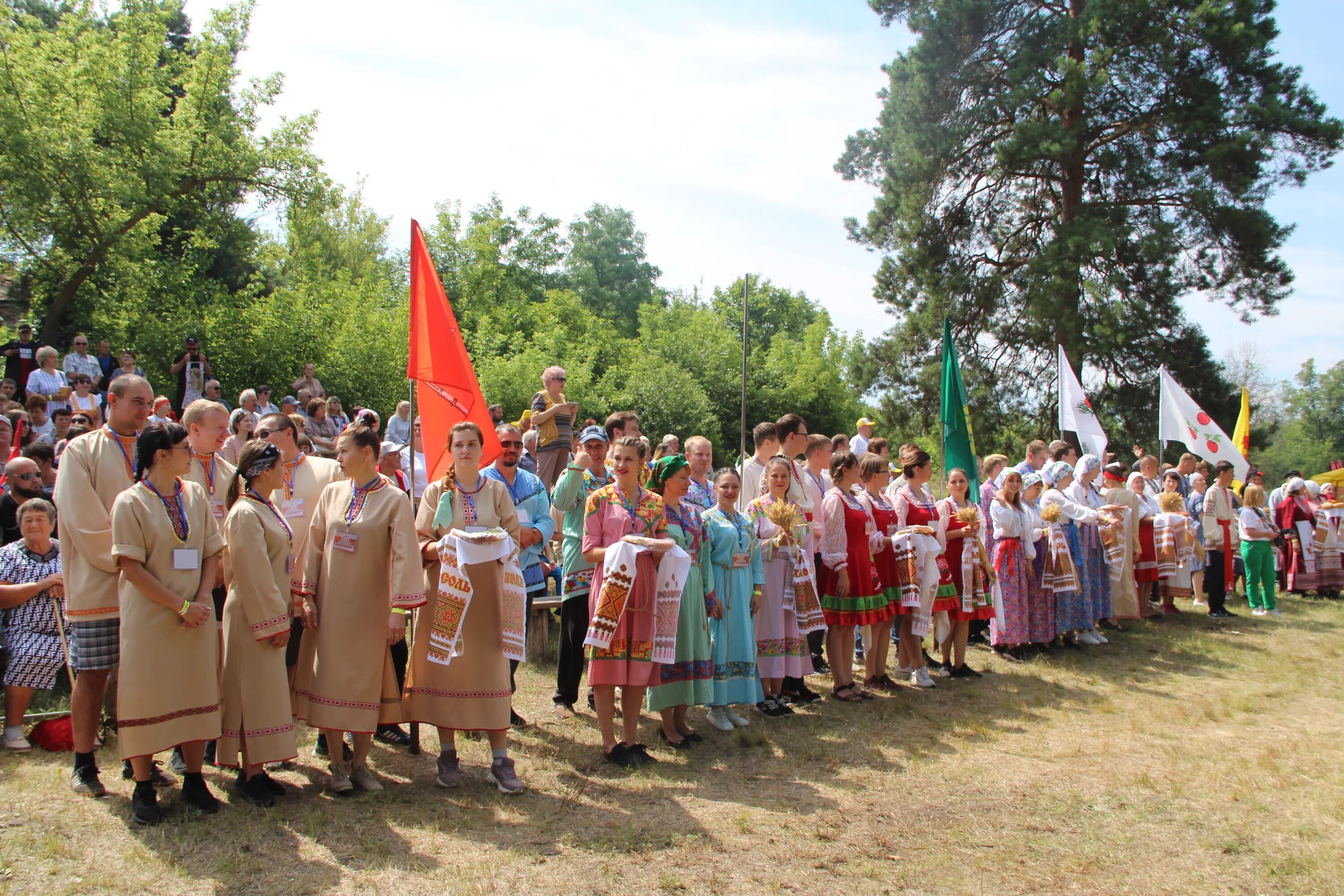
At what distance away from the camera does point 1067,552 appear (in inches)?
374

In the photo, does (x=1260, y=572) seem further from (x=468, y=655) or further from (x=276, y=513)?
(x=276, y=513)

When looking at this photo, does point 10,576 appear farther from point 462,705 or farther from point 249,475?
point 462,705

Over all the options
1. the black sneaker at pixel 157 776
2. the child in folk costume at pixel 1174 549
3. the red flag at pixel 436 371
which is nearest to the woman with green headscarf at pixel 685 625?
the red flag at pixel 436 371

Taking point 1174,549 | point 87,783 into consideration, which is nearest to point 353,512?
point 87,783

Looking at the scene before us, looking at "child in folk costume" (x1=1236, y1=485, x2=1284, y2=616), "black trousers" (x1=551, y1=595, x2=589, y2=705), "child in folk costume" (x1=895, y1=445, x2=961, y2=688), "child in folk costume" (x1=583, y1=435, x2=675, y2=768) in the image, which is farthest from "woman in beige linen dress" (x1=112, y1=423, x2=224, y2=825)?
"child in folk costume" (x1=1236, y1=485, x2=1284, y2=616)

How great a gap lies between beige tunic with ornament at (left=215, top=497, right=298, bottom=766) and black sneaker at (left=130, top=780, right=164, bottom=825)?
1.14 ft

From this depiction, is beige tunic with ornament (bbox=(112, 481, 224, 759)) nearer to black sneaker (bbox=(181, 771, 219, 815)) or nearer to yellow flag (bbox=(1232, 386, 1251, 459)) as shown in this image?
black sneaker (bbox=(181, 771, 219, 815))

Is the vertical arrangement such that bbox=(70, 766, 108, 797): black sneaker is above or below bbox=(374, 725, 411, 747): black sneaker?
above

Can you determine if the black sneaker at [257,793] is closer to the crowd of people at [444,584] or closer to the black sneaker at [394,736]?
the crowd of people at [444,584]

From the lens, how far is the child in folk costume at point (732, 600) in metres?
6.47

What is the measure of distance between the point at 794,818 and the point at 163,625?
3.34 m

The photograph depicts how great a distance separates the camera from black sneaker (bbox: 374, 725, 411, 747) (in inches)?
237

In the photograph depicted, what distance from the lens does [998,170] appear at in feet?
74.8

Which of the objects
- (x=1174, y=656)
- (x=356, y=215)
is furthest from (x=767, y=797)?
(x=356, y=215)
